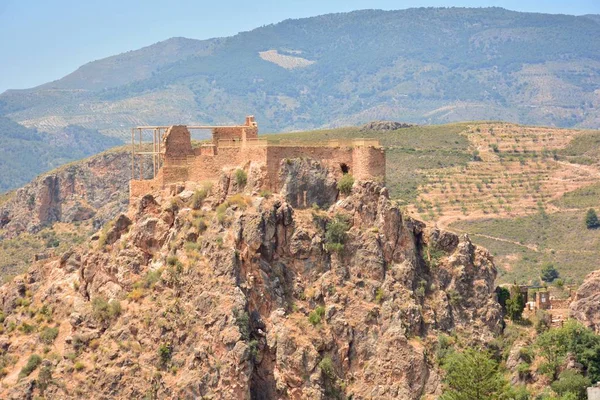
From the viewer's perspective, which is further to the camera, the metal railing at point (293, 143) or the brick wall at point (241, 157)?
the metal railing at point (293, 143)

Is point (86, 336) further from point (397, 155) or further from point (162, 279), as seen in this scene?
point (397, 155)

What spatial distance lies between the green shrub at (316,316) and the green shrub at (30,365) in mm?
13127

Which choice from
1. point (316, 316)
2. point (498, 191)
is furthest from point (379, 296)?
point (498, 191)

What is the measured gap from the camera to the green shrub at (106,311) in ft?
245

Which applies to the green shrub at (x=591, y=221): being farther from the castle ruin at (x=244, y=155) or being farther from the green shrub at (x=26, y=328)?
the green shrub at (x=26, y=328)

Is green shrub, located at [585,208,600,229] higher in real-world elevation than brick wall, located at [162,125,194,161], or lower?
lower

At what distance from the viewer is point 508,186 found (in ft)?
470

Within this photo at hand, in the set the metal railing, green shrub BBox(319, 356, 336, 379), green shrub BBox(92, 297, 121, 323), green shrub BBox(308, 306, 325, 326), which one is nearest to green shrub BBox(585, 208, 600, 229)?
the metal railing

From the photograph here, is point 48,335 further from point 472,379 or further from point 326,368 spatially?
point 472,379

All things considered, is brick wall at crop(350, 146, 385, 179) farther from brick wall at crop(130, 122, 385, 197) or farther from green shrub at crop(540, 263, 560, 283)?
green shrub at crop(540, 263, 560, 283)

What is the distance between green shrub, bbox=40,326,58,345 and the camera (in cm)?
7594

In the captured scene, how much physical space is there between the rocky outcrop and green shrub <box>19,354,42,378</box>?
62601 millimetres

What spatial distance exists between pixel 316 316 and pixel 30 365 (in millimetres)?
13831

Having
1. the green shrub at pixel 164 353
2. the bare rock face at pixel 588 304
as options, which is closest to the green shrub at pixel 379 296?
the green shrub at pixel 164 353
